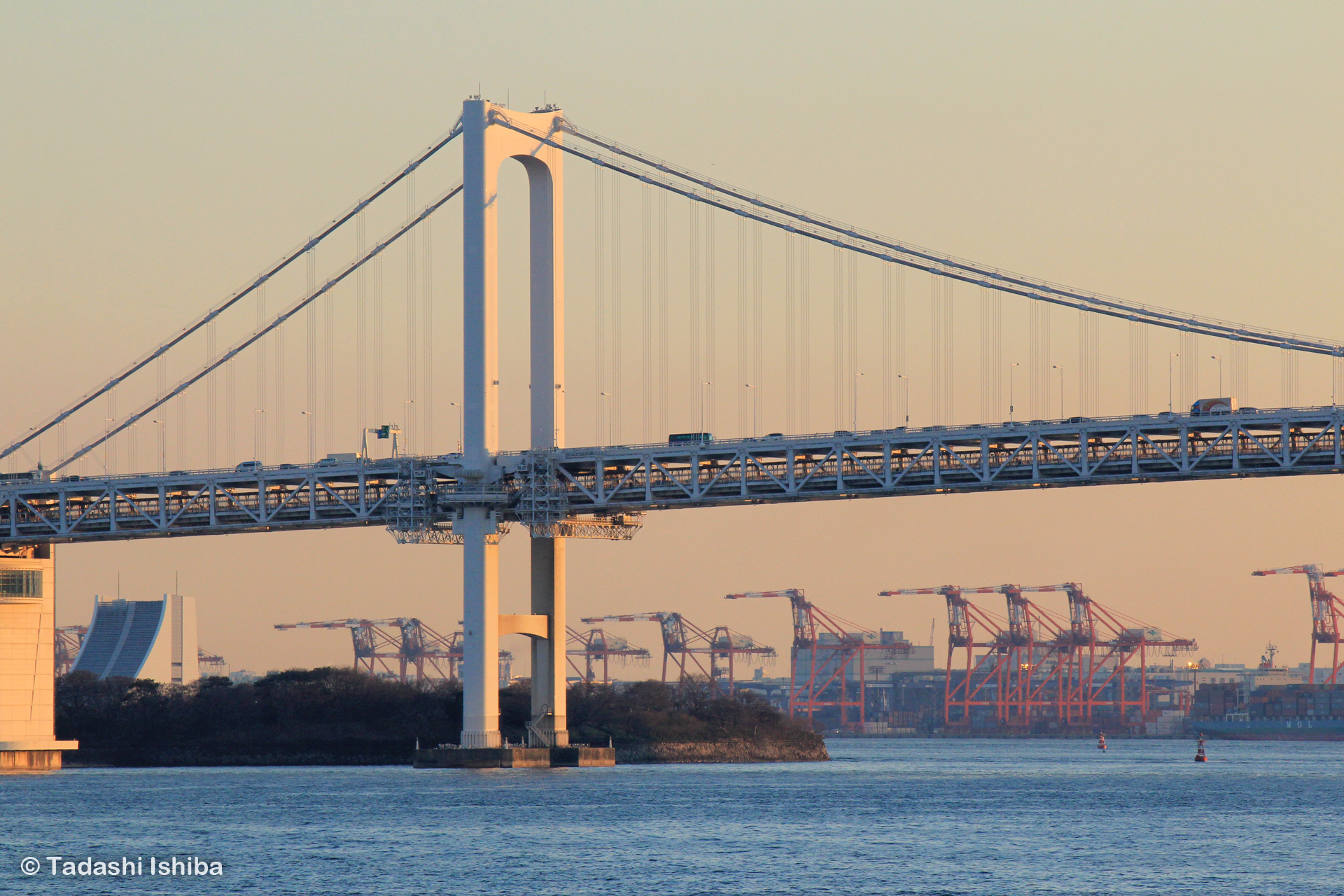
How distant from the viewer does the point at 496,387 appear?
81188 mm

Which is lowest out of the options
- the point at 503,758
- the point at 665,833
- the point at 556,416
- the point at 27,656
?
the point at 665,833

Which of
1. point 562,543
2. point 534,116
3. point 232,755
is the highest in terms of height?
point 534,116

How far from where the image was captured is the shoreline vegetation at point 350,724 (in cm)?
10631

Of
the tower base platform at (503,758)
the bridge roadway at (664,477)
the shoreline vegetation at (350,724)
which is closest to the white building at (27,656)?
the bridge roadway at (664,477)

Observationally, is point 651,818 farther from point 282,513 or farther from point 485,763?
point 282,513

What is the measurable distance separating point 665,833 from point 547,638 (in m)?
26.4

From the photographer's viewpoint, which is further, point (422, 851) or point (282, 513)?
point (282, 513)

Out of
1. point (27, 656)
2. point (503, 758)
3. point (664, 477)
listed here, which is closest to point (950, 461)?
point (664, 477)

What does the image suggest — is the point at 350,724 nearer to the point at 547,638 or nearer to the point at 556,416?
the point at 547,638

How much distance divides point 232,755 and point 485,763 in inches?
1221

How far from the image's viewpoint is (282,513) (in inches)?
3514

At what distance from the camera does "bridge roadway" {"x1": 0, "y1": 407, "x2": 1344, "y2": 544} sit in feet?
245

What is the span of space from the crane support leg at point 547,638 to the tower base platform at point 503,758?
2.86 feet

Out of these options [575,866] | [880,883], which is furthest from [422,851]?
[880,883]
